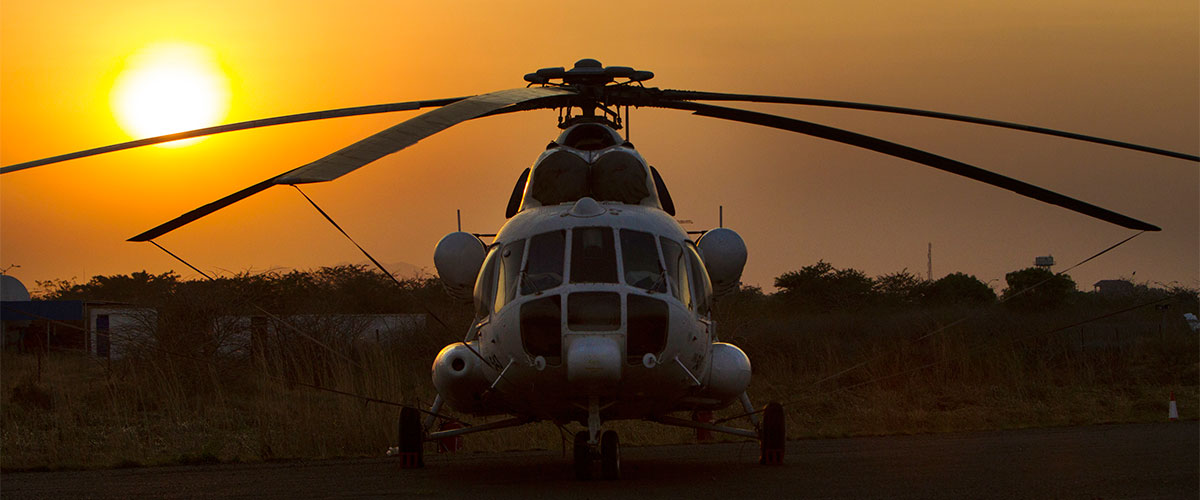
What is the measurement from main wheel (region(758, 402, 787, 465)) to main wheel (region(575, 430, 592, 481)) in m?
2.96

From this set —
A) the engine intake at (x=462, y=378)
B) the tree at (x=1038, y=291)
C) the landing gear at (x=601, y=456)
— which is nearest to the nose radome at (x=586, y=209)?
the engine intake at (x=462, y=378)

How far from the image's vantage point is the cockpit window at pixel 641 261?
1123 centimetres

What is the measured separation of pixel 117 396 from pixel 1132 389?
22.0 metres

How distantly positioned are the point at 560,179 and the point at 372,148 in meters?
4.94

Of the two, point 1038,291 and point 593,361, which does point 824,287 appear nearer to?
point 1038,291

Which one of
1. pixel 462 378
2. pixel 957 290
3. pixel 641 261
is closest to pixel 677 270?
pixel 641 261

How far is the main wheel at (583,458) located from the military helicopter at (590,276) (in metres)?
0.01

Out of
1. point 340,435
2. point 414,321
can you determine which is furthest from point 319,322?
point 340,435

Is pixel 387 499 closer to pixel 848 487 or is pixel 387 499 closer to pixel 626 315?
pixel 626 315

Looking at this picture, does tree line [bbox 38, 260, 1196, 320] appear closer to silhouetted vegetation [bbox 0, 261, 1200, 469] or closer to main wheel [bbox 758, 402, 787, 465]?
silhouetted vegetation [bbox 0, 261, 1200, 469]

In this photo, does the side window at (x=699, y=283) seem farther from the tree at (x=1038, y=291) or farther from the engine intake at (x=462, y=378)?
the tree at (x=1038, y=291)

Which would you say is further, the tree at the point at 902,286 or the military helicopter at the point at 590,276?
the tree at the point at 902,286

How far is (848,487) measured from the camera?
10.9m

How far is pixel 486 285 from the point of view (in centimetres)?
1245
